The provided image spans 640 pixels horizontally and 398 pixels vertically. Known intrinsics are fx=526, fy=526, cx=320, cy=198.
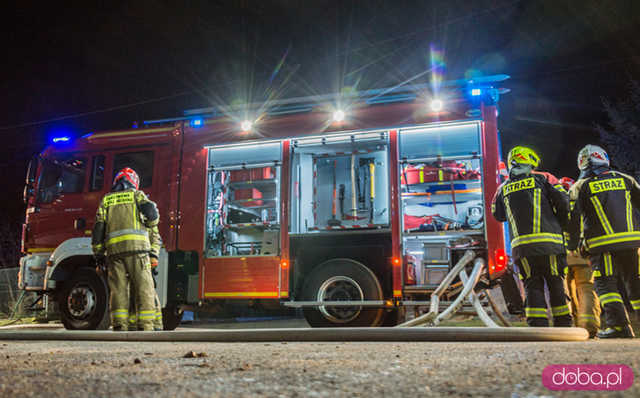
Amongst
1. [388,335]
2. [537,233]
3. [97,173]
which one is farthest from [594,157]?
[97,173]

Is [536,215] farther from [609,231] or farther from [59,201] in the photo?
[59,201]

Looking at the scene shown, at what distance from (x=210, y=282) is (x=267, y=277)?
80 centimetres

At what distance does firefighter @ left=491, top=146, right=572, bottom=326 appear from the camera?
14.1 feet

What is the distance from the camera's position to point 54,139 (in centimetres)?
761

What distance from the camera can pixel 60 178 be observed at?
292 inches

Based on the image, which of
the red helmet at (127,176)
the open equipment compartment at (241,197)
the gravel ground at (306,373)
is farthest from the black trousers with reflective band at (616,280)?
the red helmet at (127,176)

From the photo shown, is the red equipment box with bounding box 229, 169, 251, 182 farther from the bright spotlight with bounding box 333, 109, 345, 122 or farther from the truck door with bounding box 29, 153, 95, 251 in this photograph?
the truck door with bounding box 29, 153, 95, 251

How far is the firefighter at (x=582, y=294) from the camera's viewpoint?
4.79 meters

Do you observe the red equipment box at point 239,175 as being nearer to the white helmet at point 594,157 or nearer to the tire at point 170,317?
the tire at point 170,317

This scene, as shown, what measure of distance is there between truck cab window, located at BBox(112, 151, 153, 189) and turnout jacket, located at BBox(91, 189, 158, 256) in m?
1.57

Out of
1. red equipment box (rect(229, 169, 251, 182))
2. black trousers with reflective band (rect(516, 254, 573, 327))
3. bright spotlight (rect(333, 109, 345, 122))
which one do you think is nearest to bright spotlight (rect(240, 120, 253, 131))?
red equipment box (rect(229, 169, 251, 182))

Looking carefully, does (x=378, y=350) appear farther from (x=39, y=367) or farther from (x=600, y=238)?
(x=600, y=238)

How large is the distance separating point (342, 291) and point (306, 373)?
163 inches

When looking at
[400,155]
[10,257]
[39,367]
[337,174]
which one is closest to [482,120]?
[400,155]
